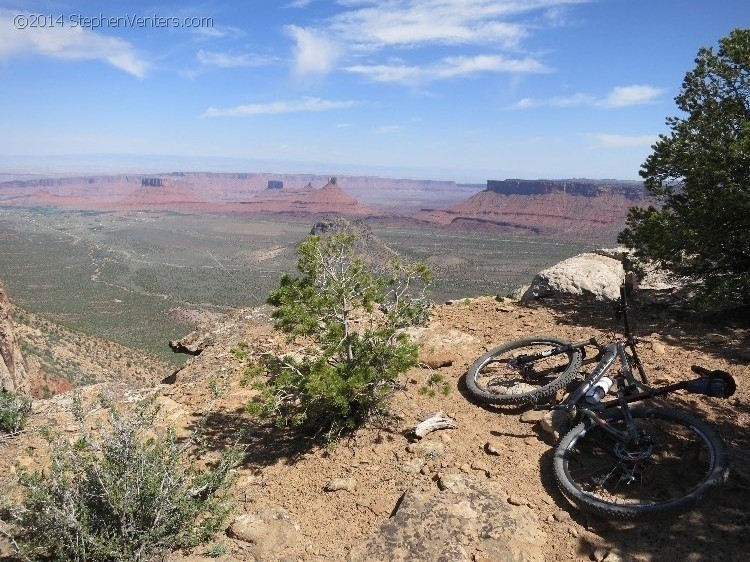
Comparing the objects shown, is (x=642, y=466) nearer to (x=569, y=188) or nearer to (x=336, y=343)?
(x=336, y=343)

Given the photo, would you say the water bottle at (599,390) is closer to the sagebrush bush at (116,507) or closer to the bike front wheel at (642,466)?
the bike front wheel at (642,466)

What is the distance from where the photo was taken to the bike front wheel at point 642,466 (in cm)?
372

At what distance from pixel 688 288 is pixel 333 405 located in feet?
25.5

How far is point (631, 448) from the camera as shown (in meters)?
4.26

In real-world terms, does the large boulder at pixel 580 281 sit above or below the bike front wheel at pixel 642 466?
above

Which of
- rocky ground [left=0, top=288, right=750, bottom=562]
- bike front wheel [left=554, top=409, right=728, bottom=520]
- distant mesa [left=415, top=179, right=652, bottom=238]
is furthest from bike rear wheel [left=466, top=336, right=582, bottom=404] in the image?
distant mesa [left=415, top=179, right=652, bottom=238]

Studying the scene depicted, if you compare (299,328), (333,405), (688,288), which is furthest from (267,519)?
(688,288)

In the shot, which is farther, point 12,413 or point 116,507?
point 12,413

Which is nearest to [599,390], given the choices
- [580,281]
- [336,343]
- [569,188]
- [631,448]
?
[631,448]

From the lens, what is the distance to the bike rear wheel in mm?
5422

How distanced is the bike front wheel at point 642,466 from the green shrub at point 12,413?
21.2 feet

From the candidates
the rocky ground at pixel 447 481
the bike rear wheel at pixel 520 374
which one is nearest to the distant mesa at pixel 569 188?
the bike rear wheel at pixel 520 374

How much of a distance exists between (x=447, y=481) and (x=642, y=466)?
1645 mm

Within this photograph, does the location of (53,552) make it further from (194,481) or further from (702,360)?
(702,360)
